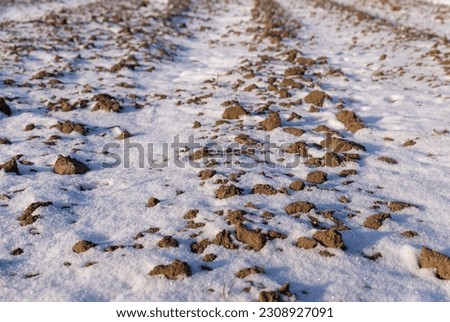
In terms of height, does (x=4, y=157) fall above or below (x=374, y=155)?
below

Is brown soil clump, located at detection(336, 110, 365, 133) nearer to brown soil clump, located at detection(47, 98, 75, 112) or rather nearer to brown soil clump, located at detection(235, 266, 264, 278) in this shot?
brown soil clump, located at detection(235, 266, 264, 278)

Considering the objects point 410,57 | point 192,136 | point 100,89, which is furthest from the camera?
point 410,57

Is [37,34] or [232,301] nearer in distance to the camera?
[232,301]

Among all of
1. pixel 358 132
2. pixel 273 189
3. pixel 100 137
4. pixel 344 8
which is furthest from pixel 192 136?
pixel 344 8

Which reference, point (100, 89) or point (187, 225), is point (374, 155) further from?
point (100, 89)

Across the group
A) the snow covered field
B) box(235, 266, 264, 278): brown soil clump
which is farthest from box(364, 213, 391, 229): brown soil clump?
box(235, 266, 264, 278): brown soil clump

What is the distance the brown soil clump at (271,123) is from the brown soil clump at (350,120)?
3.52 ft

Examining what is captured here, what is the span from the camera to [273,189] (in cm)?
479

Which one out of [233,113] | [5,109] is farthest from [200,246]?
[5,109]

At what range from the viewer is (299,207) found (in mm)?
4426

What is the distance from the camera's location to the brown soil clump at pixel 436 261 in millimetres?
3609

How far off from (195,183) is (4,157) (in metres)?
2.76

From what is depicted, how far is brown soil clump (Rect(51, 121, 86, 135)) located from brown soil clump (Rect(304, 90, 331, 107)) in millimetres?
4009

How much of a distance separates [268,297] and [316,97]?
510 cm
